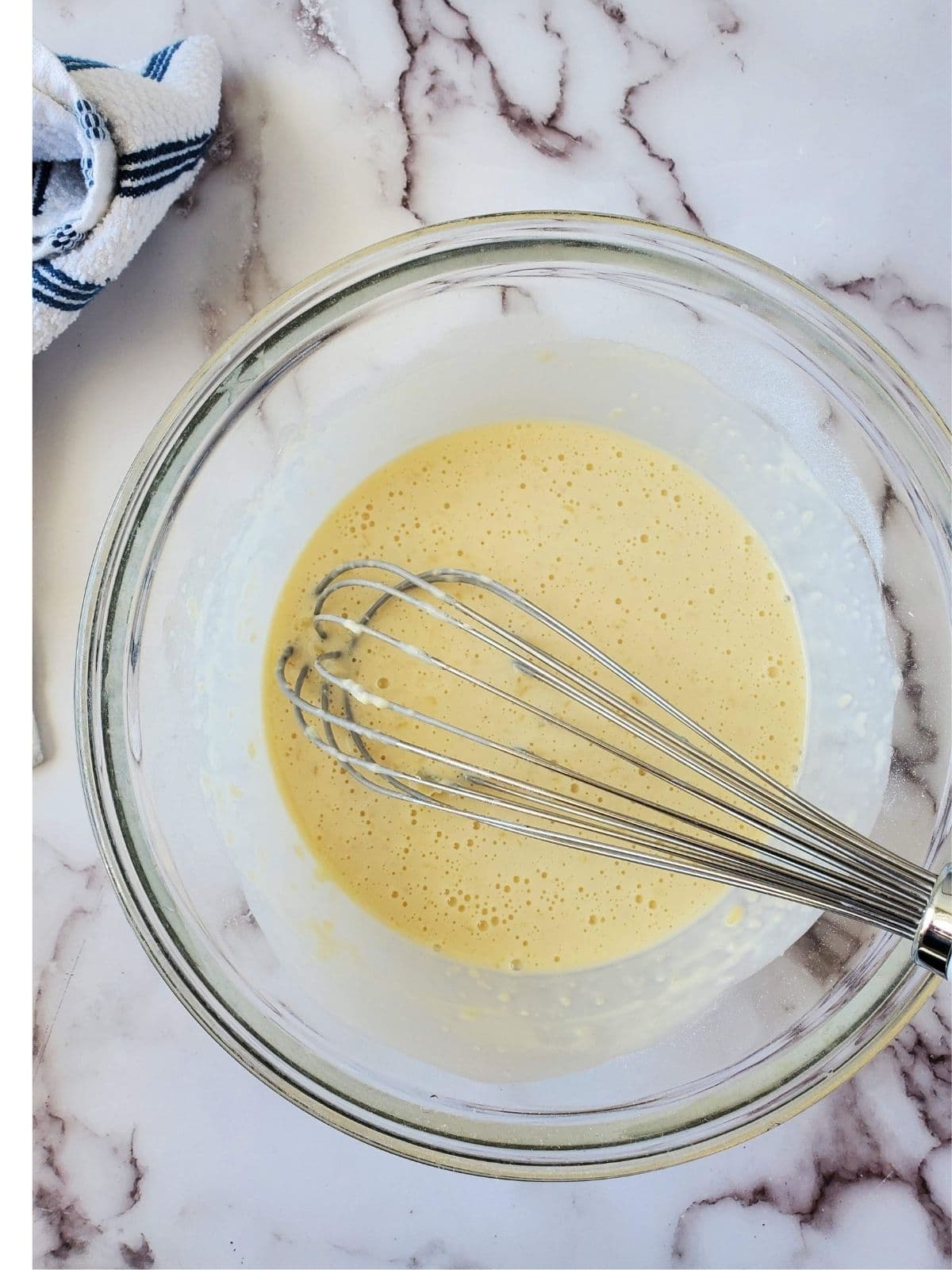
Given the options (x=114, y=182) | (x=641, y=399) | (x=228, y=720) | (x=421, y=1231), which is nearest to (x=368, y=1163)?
(x=421, y=1231)

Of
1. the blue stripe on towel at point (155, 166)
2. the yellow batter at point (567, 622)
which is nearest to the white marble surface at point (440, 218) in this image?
the blue stripe on towel at point (155, 166)

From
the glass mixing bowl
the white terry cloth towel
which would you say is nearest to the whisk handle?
the glass mixing bowl

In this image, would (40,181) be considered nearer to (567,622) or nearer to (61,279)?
(61,279)

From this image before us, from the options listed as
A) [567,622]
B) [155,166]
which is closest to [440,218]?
[155,166]

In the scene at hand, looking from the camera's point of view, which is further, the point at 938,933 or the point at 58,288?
the point at 58,288

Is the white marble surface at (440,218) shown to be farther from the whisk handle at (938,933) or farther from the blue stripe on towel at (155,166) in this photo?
the whisk handle at (938,933)

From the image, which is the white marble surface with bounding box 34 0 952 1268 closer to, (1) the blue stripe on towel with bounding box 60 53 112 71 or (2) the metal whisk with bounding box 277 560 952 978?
(1) the blue stripe on towel with bounding box 60 53 112 71
